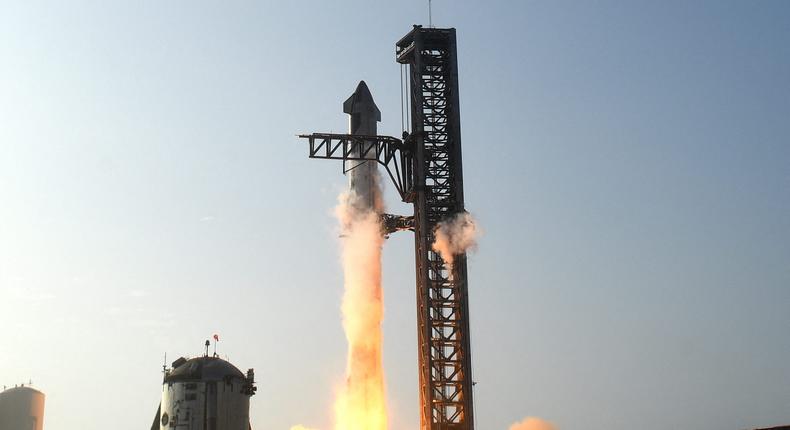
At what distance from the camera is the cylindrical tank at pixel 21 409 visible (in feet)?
310

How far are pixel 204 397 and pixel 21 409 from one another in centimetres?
4439

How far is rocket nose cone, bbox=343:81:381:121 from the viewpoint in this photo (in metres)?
66.4

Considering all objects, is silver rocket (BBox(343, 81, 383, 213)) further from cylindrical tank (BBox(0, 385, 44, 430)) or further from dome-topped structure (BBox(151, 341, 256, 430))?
cylindrical tank (BBox(0, 385, 44, 430))

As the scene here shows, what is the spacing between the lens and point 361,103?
66.4m

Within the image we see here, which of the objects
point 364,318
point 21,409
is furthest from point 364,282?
point 21,409

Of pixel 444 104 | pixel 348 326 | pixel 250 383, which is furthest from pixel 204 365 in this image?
pixel 444 104

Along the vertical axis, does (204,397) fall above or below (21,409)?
below

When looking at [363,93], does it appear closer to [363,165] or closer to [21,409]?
[363,165]

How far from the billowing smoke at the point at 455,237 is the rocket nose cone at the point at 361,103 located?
432 inches

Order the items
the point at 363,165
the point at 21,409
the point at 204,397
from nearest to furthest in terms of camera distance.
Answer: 1. the point at 204,397
2. the point at 363,165
3. the point at 21,409

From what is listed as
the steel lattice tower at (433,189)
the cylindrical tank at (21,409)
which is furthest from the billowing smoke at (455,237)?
the cylindrical tank at (21,409)

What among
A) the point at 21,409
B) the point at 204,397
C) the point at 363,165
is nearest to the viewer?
the point at 204,397

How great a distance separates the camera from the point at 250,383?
202ft

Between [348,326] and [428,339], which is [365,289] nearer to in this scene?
[348,326]
